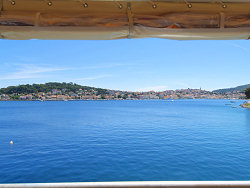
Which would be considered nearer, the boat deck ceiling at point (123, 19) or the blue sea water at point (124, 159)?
the boat deck ceiling at point (123, 19)

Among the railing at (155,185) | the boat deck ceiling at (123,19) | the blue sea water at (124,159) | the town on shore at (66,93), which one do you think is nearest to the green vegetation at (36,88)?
the town on shore at (66,93)

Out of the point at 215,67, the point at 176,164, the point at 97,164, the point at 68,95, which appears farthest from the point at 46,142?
the point at 68,95

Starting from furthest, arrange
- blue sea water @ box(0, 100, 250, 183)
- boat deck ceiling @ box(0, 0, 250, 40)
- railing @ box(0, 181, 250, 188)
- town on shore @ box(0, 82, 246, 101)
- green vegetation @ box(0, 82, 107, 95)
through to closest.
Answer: town on shore @ box(0, 82, 246, 101)
green vegetation @ box(0, 82, 107, 95)
blue sea water @ box(0, 100, 250, 183)
boat deck ceiling @ box(0, 0, 250, 40)
railing @ box(0, 181, 250, 188)

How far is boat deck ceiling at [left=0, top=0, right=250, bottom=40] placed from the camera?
117 centimetres

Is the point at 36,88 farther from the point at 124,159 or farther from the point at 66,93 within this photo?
the point at 124,159

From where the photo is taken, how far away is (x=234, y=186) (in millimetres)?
986

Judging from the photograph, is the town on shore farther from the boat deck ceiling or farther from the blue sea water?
the boat deck ceiling

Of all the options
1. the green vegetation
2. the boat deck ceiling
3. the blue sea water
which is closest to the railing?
the boat deck ceiling

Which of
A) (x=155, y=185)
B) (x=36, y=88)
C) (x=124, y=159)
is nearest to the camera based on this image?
(x=155, y=185)

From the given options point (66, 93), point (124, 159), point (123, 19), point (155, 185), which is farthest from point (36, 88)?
point (155, 185)

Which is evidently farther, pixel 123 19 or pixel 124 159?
pixel 124 159

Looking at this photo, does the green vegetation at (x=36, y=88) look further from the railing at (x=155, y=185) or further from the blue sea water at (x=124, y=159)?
the railing at (x=155, y=185)

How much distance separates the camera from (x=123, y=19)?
3.96 feet

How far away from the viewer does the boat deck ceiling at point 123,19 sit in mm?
1175
